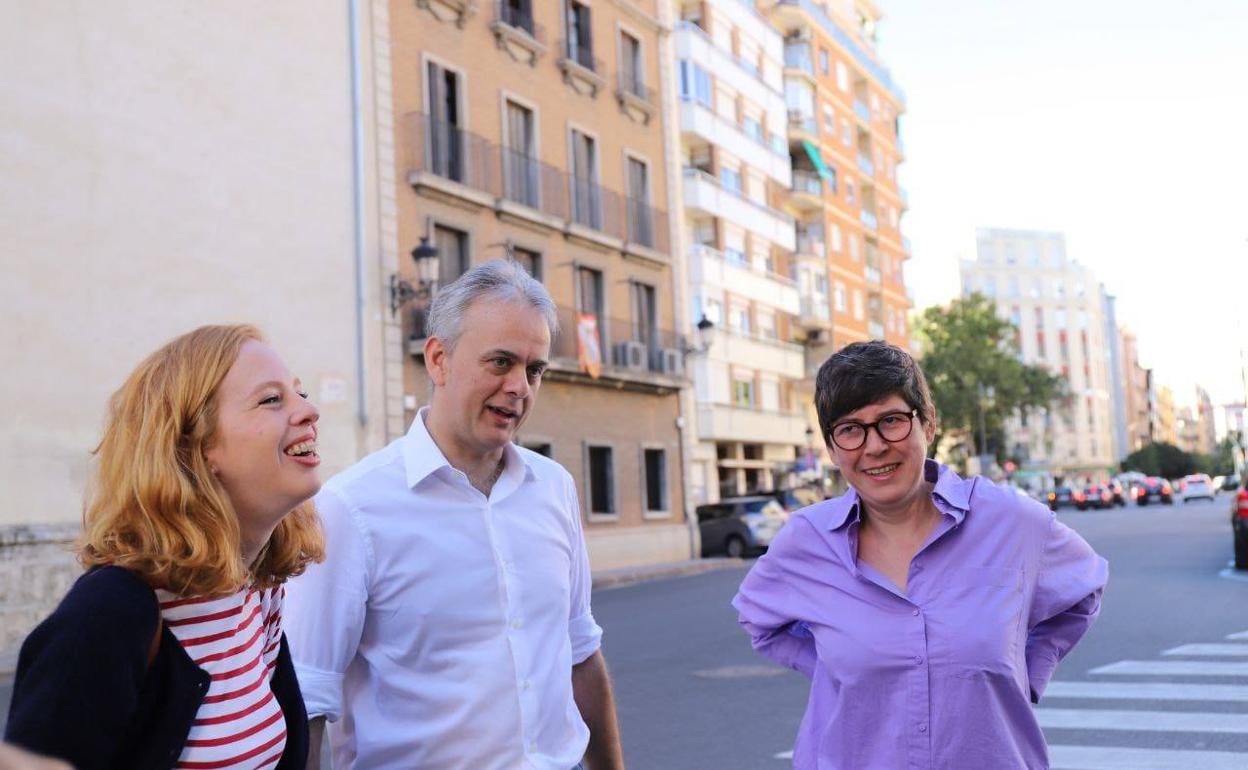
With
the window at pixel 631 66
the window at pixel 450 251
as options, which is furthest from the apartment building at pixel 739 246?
the window at pixel 450 251

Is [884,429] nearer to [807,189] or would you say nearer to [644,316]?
[644,316]

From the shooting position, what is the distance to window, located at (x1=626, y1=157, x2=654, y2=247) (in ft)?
108

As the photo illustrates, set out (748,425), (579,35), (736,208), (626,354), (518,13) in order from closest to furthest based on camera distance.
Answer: (518,13), (626,354), (579,35), (748,425), (736,208)

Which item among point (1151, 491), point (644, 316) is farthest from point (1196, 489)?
point (644, 316)

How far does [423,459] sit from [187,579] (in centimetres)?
100

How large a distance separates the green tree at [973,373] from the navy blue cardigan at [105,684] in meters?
73.4

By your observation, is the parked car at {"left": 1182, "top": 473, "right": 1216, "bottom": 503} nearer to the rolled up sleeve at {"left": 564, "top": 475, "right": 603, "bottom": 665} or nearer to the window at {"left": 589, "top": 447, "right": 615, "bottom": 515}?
the window at {"left": 589, "top": 447, "right": 615, "bottom": 515}

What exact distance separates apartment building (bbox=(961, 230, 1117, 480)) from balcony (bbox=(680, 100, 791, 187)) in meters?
74.5

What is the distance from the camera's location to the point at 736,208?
43.6 metres

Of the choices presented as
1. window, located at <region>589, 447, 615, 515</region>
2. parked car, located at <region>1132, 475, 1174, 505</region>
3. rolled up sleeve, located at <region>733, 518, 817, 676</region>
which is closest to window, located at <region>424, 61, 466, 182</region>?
window, located at <region>589, 447, 615, 515</region>

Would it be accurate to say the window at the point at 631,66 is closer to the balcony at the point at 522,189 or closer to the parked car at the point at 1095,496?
the balcony at the point at 522,189

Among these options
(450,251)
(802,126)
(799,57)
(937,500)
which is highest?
(799,57)

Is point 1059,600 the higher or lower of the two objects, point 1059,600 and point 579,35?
the lower

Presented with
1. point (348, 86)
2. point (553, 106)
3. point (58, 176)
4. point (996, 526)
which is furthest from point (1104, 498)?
point (996, 526)
